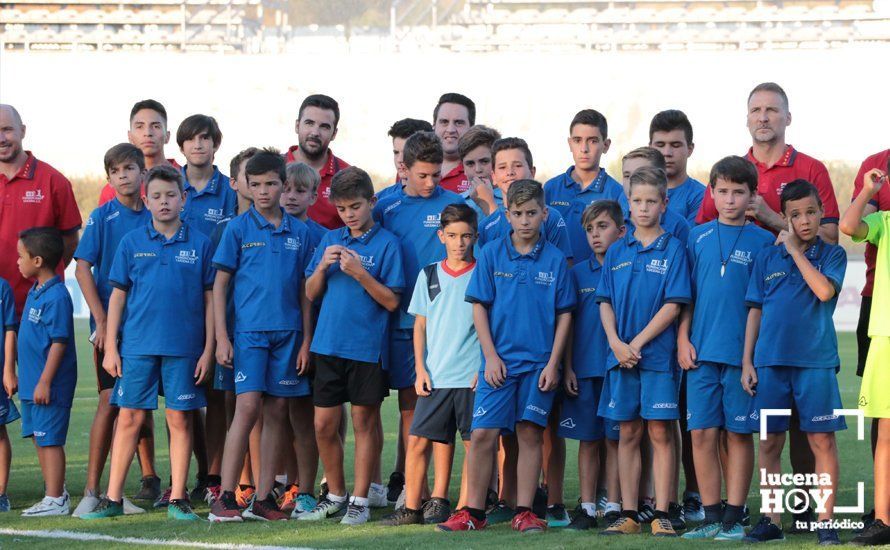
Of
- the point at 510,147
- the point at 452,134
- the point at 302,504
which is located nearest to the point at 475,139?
the point at 510,147

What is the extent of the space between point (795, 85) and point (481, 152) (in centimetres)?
3863

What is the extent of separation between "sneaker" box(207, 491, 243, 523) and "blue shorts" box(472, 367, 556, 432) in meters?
1.27

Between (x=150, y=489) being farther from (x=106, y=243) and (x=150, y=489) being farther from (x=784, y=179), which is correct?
(x=784, y=179)

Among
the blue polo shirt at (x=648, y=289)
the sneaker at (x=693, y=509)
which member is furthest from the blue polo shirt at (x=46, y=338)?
the sneaker at (x=693, y=509)

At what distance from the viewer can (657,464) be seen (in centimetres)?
599

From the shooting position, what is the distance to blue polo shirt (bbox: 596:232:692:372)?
19.6 ft

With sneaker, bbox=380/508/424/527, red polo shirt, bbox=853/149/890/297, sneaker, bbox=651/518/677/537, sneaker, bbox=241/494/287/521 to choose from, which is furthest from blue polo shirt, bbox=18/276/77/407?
red polo shirt, bbox=853/149/890/297

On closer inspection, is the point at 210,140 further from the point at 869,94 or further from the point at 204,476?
the point at 869,94

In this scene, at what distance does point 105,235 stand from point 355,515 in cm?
217

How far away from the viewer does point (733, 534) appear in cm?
570

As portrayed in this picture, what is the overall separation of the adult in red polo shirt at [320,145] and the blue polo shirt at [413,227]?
2.58 ft

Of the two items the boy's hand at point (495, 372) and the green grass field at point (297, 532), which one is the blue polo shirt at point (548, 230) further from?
the green grass field at point (297, 532)

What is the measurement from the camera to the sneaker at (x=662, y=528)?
5824 millimetres

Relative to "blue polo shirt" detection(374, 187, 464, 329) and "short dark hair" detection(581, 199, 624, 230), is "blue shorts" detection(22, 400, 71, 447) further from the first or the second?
"short dark hair" detection(581, 199, 624, 230)
